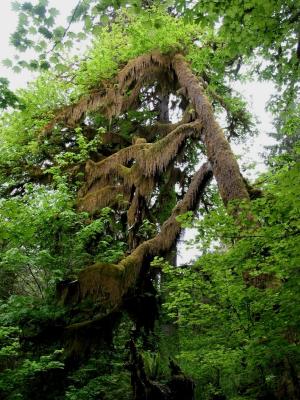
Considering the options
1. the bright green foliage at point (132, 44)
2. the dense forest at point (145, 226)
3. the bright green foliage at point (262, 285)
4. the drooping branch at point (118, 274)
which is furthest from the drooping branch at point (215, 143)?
the bright green foliage at point (262, 285)

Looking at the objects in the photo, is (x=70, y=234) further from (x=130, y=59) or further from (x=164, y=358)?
(x=130, y=59)

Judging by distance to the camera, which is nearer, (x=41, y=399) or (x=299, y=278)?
(x=299, y=278)

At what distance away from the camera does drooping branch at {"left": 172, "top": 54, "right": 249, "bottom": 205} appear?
7938 mm

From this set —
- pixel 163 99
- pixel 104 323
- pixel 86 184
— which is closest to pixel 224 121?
pixel 163 99

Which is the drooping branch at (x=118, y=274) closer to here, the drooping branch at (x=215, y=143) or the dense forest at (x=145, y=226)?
the dense forest at (x=145, y=226)

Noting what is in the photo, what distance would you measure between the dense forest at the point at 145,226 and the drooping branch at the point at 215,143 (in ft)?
0.12

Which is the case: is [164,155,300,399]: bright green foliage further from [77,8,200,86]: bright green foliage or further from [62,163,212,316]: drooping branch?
[77,8,200,86]: bright green foliage

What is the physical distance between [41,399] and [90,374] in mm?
1094

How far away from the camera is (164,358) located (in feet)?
29.3

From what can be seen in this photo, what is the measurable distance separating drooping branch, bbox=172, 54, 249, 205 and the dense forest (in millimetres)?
37

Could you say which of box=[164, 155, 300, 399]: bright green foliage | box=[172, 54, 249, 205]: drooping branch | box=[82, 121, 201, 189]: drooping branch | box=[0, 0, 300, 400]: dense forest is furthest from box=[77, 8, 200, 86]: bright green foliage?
box=[164, 155, 300, 399]: bright green foliage

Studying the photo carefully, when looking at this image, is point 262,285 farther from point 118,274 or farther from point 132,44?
point 132,44

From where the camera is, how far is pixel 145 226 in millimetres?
9406

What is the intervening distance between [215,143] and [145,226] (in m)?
2.49
